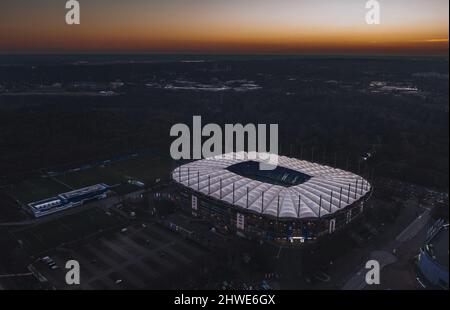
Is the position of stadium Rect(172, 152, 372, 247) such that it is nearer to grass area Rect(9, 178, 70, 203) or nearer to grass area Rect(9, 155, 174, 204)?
grass area Rect(9, 155, 174, 204)

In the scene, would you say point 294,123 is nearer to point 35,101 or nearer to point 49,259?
point 49,259

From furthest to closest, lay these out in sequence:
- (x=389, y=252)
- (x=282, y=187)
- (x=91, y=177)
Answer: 1. (x=91, y=177)
2. (x=282, y=187)
3. (x=389, y=252)

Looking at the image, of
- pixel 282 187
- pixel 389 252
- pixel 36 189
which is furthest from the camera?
pixel 36 189

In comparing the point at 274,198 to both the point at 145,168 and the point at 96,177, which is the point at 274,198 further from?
the point at 96,177

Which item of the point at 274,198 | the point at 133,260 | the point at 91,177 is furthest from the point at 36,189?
the point at 274,198

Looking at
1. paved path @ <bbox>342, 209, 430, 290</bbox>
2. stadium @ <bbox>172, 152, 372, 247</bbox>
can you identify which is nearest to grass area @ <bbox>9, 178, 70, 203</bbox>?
stadium @ <bbox>172, 152, 372, 247</bbox>

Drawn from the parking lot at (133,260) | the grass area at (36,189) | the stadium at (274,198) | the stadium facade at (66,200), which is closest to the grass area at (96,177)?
the grass area at (36,189)
